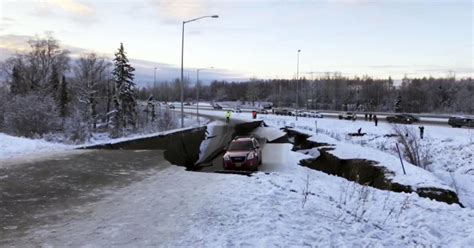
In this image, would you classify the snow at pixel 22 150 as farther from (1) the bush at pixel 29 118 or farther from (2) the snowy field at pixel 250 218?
(1) the bush at pixel 29 118

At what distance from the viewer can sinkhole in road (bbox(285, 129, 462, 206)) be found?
16.0 metres

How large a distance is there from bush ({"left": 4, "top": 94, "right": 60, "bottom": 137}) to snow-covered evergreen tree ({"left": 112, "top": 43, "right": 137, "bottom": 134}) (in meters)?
17.5

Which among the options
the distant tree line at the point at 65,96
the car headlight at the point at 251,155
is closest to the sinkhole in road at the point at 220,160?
the car headlight at the point at 251,155

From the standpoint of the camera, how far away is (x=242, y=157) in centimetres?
2311

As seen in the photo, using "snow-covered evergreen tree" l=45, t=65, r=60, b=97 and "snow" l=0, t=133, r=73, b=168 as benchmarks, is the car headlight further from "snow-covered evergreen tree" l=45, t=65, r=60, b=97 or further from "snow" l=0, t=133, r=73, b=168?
"snow-covered evergreen tree" l=45, t=65, r=60, b=97

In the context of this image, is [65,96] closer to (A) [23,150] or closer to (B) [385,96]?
(A) [23,150]

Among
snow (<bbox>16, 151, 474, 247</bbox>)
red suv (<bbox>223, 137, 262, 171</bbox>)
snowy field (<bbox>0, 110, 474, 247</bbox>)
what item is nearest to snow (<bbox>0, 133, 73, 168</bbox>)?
snowy field (<bbox>0, 110, 474, 247</bbox>)

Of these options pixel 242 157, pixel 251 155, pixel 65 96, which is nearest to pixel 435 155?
pixel 251 155

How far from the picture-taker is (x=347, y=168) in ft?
84.8

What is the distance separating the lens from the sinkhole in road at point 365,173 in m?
16.0

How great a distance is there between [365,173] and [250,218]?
1546 cm

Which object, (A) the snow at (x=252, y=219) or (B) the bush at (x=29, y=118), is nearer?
(A) the snow at (x=252, y=219)

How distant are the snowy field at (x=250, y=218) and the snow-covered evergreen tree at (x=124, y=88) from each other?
56.2 meters

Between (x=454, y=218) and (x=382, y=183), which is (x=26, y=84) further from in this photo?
(x=454, y=218)
